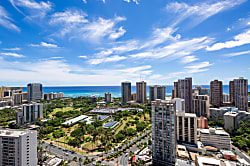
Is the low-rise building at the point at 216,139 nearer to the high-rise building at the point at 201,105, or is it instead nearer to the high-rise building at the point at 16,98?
the high-rise building at the point at 201,105

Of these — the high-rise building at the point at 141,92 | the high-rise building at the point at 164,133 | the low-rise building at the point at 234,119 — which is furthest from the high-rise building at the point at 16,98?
the low-rise building at the point at 234,119

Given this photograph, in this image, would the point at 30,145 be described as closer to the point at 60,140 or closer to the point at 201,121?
the point at 60,140

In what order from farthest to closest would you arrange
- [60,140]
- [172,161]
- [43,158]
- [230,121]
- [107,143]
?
[230,121] → [60,140] → [107,143] → [43,158] → [172,161]

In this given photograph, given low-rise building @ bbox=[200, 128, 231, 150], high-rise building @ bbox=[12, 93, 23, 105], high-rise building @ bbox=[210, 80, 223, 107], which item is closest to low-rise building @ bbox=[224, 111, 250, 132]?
low-rise building @ bbox=[200, 128, 231, 150]

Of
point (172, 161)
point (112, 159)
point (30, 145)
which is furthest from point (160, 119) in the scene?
point (30, 145)

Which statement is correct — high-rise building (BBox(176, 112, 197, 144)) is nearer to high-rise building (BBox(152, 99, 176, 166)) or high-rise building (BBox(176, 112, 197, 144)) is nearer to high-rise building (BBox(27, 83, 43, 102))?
high-rise building (BBox(152, 99, 176, 166))

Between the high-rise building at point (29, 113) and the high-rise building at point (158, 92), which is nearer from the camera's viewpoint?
the high-rise building at point (29, 113)

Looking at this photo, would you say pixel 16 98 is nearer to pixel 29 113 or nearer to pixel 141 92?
pixel 29 113
